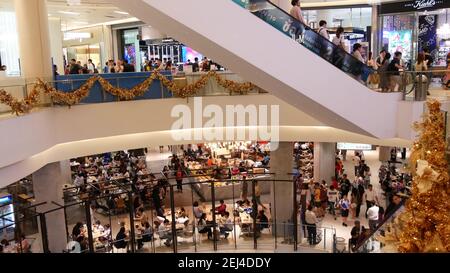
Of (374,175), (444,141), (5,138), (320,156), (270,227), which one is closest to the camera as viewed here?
(444,141)

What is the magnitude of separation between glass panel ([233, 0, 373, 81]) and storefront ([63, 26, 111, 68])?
22064 mm

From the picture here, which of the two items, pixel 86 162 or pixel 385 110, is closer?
pixel 385 110

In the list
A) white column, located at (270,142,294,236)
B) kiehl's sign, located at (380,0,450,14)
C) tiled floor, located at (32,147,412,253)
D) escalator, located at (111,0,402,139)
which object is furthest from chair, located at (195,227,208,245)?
kiehl's sign, located at (380,0,450,14)

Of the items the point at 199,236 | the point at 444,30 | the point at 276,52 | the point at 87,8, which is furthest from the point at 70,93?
the point at 444,30

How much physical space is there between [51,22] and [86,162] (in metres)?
7.36

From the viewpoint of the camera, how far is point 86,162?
22.7 m

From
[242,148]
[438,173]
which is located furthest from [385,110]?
[242,148]

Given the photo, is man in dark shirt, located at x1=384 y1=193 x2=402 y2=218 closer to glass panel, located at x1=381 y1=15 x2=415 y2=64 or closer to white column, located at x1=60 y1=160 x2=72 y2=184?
glass panel, located at x1=381 y1=15 x2=415 y2=64

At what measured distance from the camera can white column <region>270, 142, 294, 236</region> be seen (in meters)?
14.5

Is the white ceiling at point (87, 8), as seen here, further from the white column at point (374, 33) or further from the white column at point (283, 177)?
the white column at point (283, 177)
